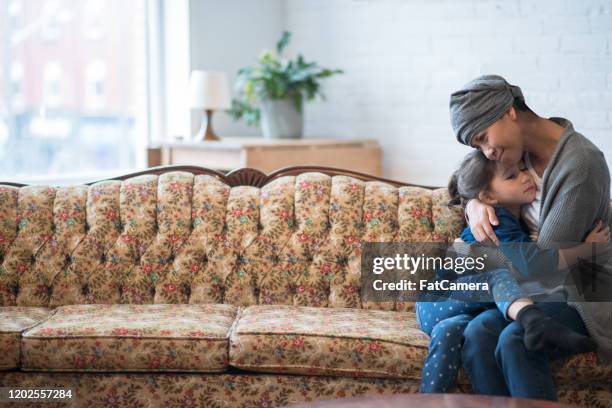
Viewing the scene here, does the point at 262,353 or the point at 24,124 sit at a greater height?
the point at 24,124

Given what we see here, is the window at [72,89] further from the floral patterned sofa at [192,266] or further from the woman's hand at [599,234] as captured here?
the woman's hand at [599,234]

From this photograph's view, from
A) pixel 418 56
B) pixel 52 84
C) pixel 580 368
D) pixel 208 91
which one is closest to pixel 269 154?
pixel 208 91

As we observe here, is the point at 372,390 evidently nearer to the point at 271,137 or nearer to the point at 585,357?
the point at 585,357

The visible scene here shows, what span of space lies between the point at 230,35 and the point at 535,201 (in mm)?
2731

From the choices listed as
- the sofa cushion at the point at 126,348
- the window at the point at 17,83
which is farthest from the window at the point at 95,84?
the sofa cushion at the point at 126,348

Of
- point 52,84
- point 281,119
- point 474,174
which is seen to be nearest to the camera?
point 474,174

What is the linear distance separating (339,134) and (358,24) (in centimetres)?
60

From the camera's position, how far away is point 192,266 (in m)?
2.73

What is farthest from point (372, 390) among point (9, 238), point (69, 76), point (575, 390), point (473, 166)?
point (69, 76)

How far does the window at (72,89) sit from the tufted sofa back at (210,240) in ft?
5.45

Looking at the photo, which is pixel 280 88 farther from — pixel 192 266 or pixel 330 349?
pixel 330 349

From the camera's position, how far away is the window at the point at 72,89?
4.31m

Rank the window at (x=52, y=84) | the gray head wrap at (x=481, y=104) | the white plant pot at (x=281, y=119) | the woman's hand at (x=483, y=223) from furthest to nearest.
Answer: the window at (x=52, y=84), the white plant pot at (x=281, y=119), the woman's hand at (x=483, y=223), the gray head wrap at (x=481, y=104)

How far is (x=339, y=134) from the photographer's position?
4.61 meters
